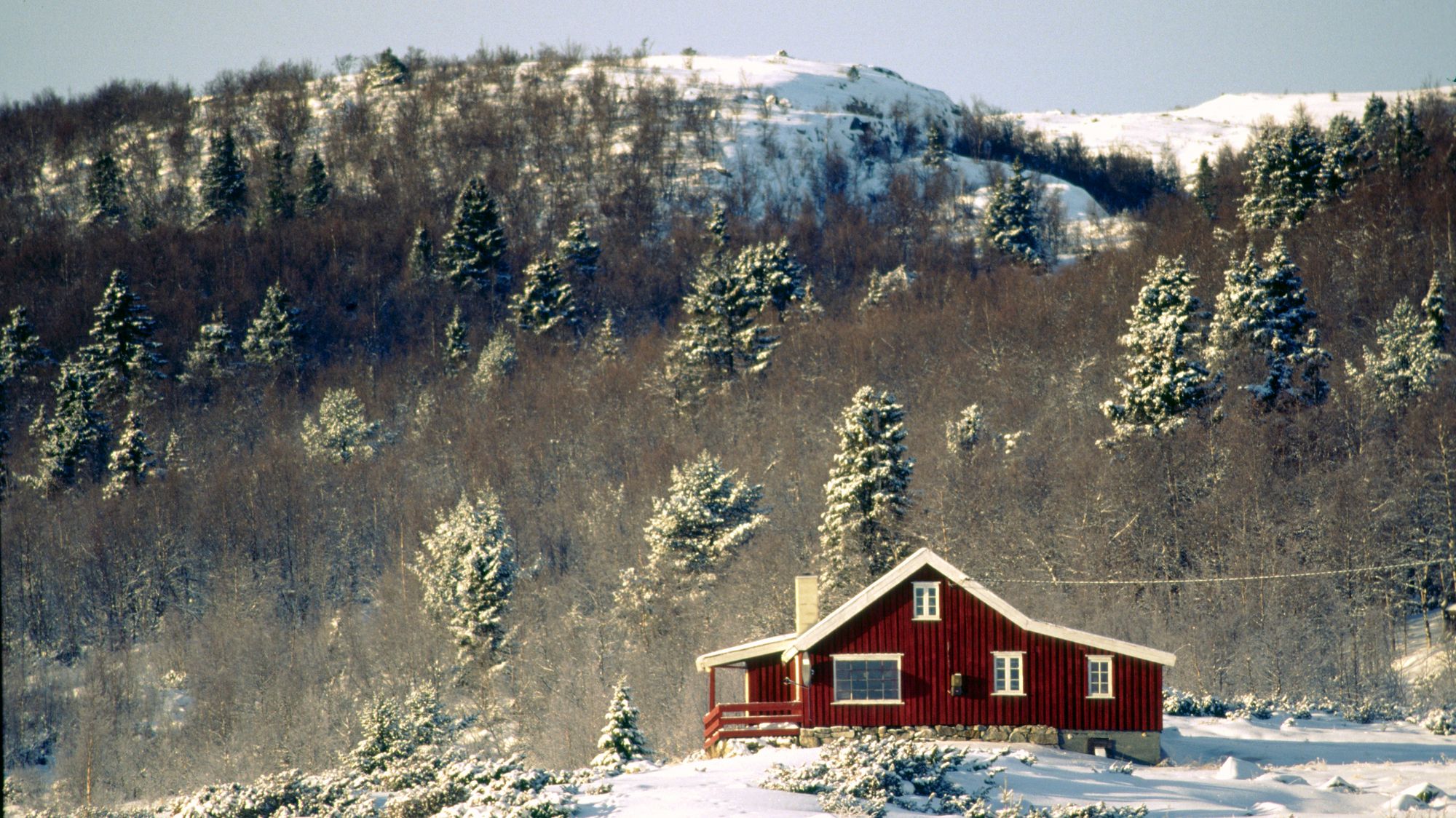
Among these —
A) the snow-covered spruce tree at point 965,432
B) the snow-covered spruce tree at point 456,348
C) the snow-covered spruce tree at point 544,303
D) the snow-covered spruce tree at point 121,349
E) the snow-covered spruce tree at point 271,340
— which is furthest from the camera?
the snow-covered spruce tree at point 544,303

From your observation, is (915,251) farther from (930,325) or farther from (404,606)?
(404,606)

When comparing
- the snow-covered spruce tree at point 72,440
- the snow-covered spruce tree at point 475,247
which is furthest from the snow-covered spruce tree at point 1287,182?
the snow-covered spruce tree at point 72,440

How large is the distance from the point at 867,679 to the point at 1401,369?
1983 inches

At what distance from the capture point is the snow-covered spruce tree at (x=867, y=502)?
49.7m

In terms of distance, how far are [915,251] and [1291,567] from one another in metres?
84.9

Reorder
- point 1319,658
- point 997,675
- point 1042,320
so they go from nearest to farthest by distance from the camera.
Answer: point 997,675 → point 1319,658 → point 1042,320

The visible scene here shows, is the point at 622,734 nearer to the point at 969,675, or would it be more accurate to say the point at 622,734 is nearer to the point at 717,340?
the point at 969,675

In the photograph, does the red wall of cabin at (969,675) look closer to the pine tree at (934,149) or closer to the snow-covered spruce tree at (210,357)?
the snow-covered spruce tree at (210,357)

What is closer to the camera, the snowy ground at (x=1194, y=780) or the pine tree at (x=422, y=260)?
the snowy ground at (x=1194, y=780)

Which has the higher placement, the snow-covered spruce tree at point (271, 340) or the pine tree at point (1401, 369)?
the snow-covered spruce tree at point (271, 340)

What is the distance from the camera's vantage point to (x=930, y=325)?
10062 cm

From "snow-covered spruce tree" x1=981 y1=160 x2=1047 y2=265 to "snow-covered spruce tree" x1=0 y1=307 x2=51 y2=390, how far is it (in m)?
85.5

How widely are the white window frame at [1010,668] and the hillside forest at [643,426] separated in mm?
17083

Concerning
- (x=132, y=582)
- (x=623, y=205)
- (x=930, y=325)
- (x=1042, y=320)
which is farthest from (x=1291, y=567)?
(x=623, y=205)
